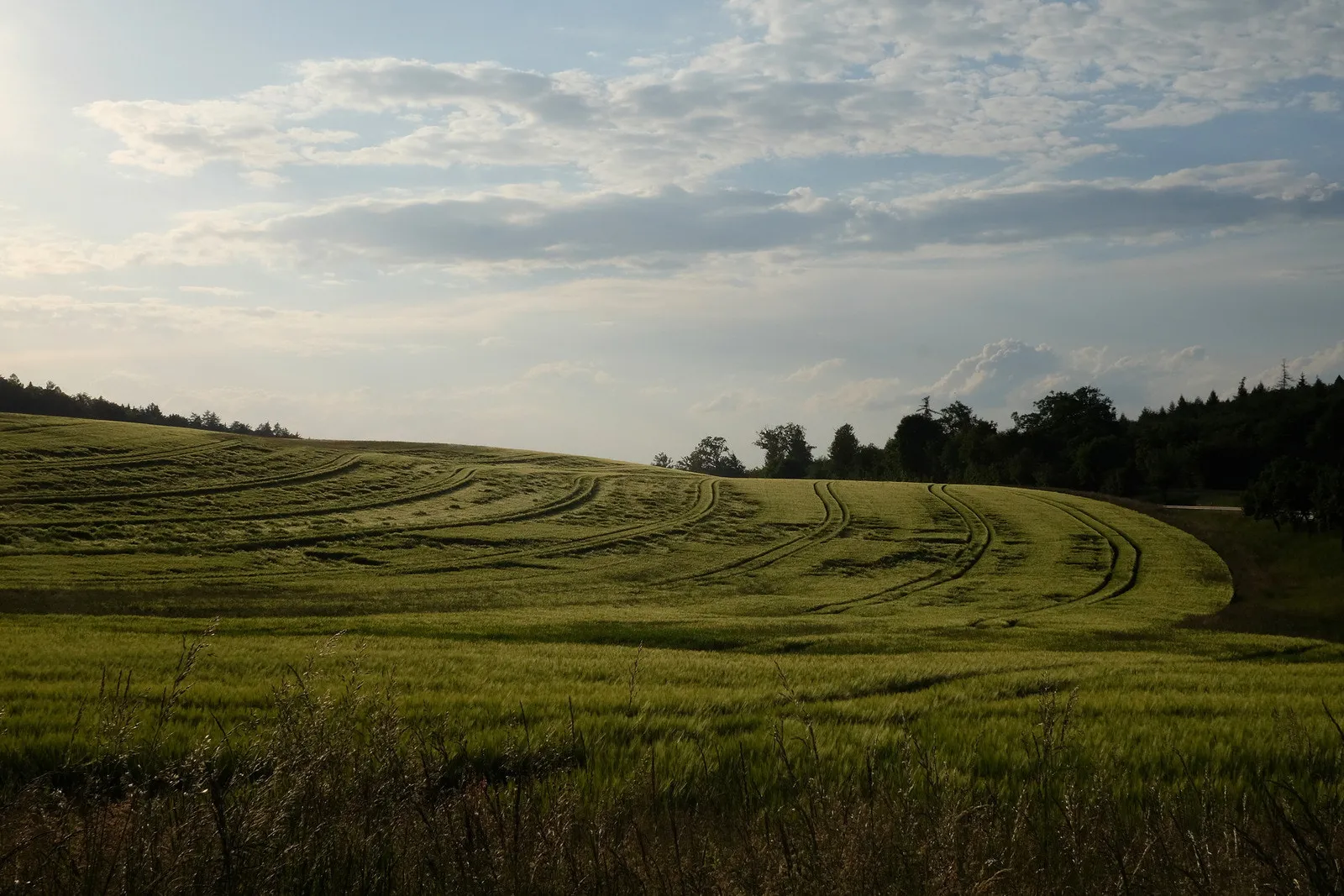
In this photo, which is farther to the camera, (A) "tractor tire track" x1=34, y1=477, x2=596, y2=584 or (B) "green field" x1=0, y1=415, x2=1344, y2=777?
(A) "tractor tire track" x1=34, y1=477, x2=596, y2=584

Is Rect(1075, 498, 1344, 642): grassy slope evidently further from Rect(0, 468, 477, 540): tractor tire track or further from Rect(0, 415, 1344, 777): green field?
Rect(0, 468, 477, 540): tractor tire track

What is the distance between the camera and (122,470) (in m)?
50.2

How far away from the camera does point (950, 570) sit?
44.7m

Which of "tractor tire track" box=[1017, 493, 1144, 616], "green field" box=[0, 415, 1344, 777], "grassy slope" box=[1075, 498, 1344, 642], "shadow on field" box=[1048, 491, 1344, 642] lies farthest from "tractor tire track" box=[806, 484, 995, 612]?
"grassy slope" box=[1075, 498, 1344, 642]

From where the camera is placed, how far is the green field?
994 cm

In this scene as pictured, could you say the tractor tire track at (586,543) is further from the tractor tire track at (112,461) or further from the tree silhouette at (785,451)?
the tree silhouette at (785,451)

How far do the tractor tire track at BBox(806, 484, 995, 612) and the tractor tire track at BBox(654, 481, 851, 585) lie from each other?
6888 mm

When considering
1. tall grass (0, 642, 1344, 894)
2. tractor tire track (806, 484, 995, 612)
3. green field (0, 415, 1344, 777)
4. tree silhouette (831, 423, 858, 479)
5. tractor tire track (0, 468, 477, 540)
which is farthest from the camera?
tree silhouette (831, 423, 858, 479)

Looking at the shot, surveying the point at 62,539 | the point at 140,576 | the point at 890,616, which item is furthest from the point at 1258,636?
the point at 62,539

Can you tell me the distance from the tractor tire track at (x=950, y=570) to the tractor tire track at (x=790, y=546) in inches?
271

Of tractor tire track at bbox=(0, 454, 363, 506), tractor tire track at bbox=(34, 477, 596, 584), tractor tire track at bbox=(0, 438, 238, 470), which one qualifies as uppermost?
tractor tire track at bbox=(0, 438, 238, 470)

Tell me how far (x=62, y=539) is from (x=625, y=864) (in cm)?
4090

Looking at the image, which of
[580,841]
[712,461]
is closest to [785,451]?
[712,461]

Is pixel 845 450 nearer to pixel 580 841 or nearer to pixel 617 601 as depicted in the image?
pixel 617 601
